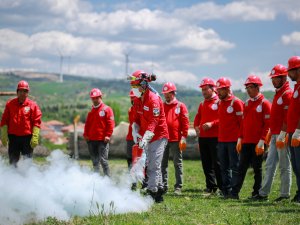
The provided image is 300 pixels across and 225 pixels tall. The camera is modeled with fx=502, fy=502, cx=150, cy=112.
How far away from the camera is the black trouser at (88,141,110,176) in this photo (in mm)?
13899

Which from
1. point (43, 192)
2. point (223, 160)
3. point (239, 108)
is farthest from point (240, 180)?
point (43, 192)

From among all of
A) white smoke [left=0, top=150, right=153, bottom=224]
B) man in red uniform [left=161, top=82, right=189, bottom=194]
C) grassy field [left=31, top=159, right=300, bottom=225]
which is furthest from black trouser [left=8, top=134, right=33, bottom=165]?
white smoke [left=0, top=150, right=153, bottom=224]

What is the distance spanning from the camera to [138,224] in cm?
739

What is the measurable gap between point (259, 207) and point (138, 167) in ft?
7.98

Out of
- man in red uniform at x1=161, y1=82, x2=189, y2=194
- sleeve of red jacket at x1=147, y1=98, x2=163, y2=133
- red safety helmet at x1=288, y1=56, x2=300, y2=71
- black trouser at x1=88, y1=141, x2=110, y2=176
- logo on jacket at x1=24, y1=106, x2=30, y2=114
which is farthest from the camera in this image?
black trouser at x1=88, y1=141, x2=110, y2=176

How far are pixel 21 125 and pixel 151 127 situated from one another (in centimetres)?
463

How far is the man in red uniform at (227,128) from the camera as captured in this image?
11914 millimetres

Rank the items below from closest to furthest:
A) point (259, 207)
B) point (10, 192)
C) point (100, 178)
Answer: point (10, 192) → point (100, 178) → point (259, 207)

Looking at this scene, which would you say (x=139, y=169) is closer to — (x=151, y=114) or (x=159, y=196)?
(x=159, y=196)

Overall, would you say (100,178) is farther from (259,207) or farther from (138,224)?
(259,207)

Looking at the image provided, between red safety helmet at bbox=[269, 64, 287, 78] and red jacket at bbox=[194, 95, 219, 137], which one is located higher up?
red safety helmet at bbox=[269, 64, 287, 78]

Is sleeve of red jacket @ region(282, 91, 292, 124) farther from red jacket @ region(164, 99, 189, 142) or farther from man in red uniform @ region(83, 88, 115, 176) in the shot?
man in red uniform @ region(83, 88, 115, 176)

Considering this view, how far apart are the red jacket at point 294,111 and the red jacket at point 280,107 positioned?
0.80 metres

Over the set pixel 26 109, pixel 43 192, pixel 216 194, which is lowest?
pixel 216 194
